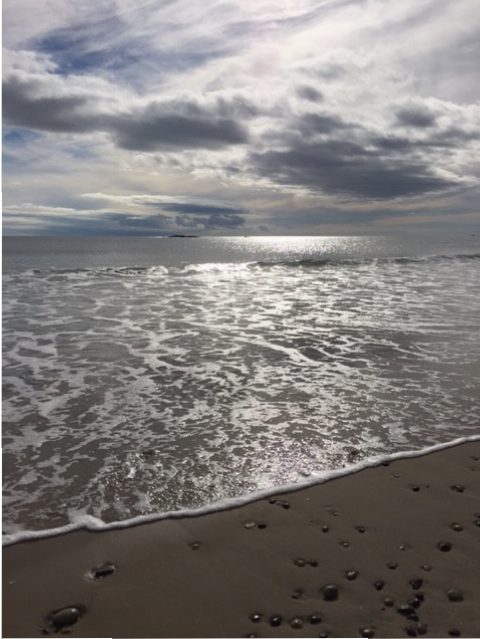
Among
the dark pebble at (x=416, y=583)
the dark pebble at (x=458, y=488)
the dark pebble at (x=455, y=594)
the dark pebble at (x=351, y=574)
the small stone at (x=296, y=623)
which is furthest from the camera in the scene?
the dark pebble at (x=458, y=488)

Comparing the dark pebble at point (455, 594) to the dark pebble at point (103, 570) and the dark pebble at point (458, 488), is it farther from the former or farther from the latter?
the dark pebble at point (103, 570)

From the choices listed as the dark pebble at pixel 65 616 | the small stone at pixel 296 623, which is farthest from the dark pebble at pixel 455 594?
the dark pebble at pixel 65 616

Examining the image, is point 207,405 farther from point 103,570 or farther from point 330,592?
point 330,592

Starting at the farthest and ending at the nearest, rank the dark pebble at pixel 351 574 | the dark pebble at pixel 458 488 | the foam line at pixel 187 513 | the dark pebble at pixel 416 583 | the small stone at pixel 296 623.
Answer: the dark pebble at pixel 458 488
the foam line at pixel 187 513
the dark pebble at pixel 351 574
the dark pebble at pixel 416 583
the small stone at pixel 296 623

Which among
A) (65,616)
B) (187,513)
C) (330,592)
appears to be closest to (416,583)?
(330,592)

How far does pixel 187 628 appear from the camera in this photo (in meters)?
3.44

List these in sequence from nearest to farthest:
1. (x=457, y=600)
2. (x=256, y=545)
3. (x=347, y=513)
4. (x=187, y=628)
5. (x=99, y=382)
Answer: (x=187, y=628) < (x=457, y=600) < (x=256, y=545) < (x=347, y=513) < (x=99, y=382)

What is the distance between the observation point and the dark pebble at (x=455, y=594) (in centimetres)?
368

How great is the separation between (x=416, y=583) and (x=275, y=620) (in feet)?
3.92

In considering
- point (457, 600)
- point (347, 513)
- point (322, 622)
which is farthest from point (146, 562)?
point (457, 600)

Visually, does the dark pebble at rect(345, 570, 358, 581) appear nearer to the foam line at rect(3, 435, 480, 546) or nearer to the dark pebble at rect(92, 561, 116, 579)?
the foam line at rect(3, 435, 480, 546)

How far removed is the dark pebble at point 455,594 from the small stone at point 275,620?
1304 millimetres

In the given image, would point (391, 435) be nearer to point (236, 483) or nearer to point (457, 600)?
point (236, 483)

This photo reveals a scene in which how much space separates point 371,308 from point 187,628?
16.2 m
